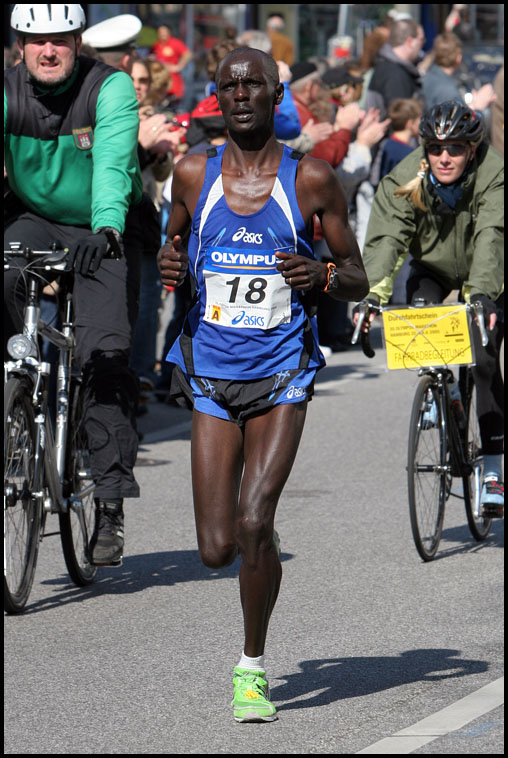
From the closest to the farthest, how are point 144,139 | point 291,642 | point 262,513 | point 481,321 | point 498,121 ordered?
point 262,513, point 291,642, point 481,321, point 144,139, point 498,121

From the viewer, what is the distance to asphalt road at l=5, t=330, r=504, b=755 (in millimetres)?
4969

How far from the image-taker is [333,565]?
7.33 m

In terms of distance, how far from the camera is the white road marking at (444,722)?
478 centimetres

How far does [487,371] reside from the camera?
7.76m

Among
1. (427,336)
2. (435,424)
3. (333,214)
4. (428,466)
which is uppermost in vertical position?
(333,214)

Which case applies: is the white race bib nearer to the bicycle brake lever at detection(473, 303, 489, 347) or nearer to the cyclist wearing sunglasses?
the bicycle brake lever at detection(473, 303, 489, 347)

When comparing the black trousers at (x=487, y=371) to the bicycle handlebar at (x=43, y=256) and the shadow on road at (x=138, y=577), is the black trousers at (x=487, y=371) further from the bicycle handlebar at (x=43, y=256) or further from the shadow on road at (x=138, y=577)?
the bicycle handlebar at (x=43, y=256)

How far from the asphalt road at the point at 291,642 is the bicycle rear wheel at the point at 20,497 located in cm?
15

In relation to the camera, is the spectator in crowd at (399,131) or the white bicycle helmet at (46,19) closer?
the white bicycle helmet at (46,19)

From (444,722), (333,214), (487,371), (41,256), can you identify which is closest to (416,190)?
(487,371)

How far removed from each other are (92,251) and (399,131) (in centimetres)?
914

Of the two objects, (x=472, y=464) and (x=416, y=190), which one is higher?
(x=416, y=190)

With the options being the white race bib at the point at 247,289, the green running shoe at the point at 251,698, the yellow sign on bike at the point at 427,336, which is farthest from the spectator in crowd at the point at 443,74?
the green running shoe at the point at 251,698

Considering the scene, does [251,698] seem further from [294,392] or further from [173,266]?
[173,266]
